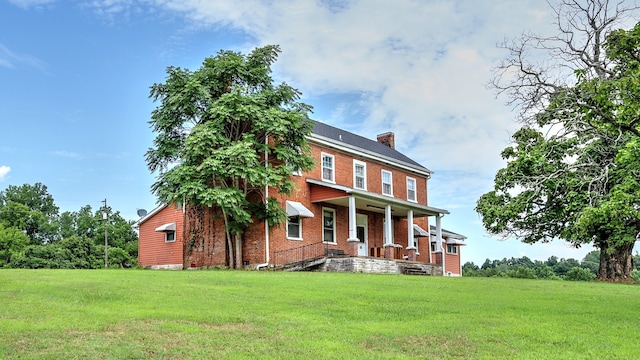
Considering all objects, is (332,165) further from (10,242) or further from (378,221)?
(10,242)

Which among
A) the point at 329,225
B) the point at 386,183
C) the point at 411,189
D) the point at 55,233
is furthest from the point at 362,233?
the point at 55,233

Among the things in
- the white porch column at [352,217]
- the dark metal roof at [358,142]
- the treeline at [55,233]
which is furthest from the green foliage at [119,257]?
the white porch column at [352,217]

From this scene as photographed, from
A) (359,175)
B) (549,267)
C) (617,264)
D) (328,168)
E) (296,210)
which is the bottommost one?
(549,267)

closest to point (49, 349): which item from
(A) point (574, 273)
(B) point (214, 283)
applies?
(B) point (214, 283)

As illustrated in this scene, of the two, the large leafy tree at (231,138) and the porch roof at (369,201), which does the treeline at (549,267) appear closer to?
the porch roof at (369,201)

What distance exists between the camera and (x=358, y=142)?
34312 mm

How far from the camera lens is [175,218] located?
32.0 m

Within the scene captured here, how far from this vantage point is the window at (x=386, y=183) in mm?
33375

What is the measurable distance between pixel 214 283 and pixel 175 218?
688 inches

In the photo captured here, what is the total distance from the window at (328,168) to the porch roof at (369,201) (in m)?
1.14

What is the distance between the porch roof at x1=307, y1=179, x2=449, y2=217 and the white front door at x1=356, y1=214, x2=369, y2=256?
0.63 meters

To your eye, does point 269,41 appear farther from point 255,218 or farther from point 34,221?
point 34,221

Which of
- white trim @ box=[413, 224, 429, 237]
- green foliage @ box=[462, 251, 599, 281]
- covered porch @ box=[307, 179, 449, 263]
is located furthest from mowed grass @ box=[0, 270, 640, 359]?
green foliage @ box=[462, 251, 599, 281]

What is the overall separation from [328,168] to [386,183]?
517cm
